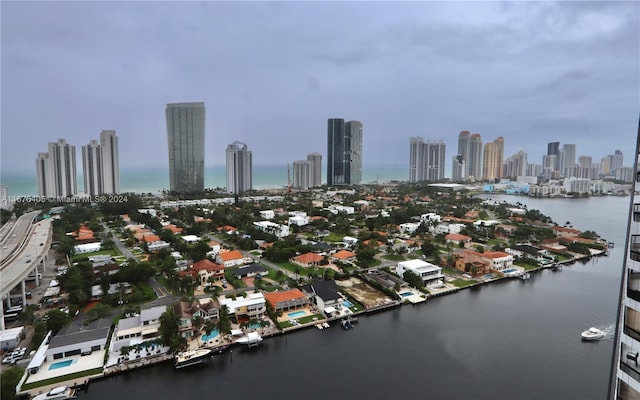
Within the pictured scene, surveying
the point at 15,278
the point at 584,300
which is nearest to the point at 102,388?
the point at 15,278

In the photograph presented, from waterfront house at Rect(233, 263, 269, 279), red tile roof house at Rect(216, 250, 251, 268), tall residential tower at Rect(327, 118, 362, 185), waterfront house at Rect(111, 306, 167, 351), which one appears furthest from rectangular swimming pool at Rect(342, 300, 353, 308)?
tall residential tower at Rect(327, 118, 362, 185)

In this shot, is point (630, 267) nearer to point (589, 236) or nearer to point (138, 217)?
point (589, 236)

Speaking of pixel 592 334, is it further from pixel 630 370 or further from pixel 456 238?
pixel 456 238

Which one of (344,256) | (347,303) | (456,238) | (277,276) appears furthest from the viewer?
(456,238)

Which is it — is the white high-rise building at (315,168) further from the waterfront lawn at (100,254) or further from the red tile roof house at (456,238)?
the waterfront lawn at (100,254)

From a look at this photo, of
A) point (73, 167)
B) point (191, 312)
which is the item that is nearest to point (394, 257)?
point (191, 312)

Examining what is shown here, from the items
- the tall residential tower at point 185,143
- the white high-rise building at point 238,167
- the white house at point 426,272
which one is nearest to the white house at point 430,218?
the white house at point 426,272
